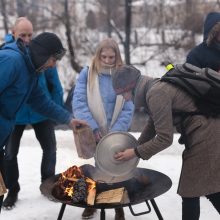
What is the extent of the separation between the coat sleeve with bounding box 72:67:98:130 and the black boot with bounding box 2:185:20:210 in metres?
1.08

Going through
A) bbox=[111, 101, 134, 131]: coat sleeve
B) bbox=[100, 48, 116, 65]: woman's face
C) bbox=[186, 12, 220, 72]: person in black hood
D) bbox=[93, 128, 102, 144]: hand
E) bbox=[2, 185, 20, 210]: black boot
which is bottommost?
bbox=[2, 185, 20, 210]: black boot

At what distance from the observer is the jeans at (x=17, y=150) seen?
4008 millimetres

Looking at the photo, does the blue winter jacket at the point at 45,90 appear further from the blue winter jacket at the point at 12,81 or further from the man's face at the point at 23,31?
the blue winter jacket at the point at 12,81

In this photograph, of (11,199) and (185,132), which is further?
(11,199)

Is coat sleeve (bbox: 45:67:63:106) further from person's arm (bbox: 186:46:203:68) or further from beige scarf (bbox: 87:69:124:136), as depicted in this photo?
person's arm (bbox: 186:46:203:68)

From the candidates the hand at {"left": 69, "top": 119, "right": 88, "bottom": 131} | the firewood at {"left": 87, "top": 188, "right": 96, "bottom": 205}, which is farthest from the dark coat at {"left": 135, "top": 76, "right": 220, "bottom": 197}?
the hand at {"left": 69, "top": 119, "right": 88, "bottom": 131}

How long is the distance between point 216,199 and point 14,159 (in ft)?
7.01

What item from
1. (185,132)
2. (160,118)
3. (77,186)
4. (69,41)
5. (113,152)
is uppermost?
(160,118)

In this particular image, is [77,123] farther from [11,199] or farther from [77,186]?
[11,199]

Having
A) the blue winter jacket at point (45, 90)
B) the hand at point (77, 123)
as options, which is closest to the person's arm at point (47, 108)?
the hand at point (77, 123)

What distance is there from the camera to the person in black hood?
9.61 feet

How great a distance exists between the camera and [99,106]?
3623mm

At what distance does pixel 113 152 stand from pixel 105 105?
0.70 metres

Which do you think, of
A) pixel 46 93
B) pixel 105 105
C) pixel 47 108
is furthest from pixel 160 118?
pixel 46 93
